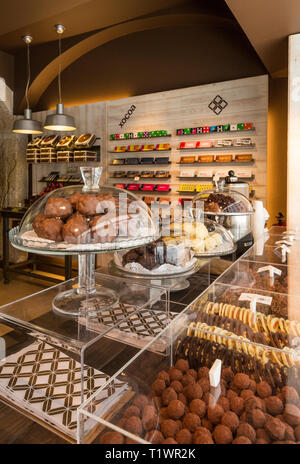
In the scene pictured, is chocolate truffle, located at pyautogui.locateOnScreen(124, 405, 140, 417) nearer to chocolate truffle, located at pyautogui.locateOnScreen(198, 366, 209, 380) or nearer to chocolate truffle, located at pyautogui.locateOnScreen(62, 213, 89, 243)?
chocolate truffle, located at pyautogui.locateOnScreen(198, 366, 209, 380)

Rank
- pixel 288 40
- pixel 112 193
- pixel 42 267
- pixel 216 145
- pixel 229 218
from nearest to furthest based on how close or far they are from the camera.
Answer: pixel 112 193
pixel 229 218
pixel 288 40
pixel 216 145
pixel 42 267

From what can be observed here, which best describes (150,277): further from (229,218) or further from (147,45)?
(147,45)

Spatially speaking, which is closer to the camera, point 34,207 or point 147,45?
point 34,207

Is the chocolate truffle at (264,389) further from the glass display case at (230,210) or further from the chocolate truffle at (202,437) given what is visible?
the glass display case at (230,210)

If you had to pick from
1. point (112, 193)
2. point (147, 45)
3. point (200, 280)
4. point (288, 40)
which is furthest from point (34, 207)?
point (147, 45)

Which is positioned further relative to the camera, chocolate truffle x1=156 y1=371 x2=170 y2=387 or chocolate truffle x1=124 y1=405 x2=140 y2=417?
chocolate truffle x1=156 y1=371 x2=170 y2=387

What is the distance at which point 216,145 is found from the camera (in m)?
3.90

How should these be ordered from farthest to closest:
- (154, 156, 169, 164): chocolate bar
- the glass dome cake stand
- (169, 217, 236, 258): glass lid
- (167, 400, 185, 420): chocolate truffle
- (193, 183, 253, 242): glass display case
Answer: (154, 156, 169, 164): chocolate bar, (193, 183, 253, 242): glass display case, (169, 217, 236, 258): glass lid, the glass dome cake stand, (167, 400, 185, 420): chocolate truffle

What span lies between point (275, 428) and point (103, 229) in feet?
2.14

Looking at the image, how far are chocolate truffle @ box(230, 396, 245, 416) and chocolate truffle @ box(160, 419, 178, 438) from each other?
0.14m

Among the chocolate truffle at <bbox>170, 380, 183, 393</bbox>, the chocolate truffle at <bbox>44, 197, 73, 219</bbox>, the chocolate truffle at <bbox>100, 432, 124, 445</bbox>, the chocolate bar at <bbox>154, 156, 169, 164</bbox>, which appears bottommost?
the chocolate truffle at <bbox>170, 380, 183, 393</bbox>

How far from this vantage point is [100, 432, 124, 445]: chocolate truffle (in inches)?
21.2

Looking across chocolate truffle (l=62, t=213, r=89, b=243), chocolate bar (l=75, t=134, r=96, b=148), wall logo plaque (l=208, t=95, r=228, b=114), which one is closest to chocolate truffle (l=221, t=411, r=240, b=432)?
chocolate truffle (l=62, t=213, r=89, b=243)
